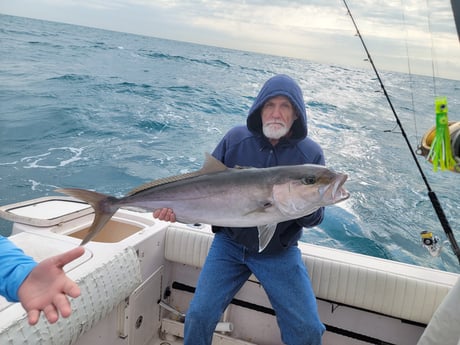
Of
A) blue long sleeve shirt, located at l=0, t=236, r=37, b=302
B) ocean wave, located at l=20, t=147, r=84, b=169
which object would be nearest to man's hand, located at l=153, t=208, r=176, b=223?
blue long sleeve shirt, located at l=0, t=236, r=37, b=302

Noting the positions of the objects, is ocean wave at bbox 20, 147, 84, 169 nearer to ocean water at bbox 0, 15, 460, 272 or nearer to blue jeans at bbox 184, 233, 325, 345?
ocean water at bbox 0, 15, 460, 272

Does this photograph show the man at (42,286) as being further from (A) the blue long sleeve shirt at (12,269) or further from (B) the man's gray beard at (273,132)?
(B) the man's gray beard at (273,132)

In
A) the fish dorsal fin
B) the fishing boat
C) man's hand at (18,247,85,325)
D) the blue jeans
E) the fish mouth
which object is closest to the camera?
man's hand at (18,247,85,325)

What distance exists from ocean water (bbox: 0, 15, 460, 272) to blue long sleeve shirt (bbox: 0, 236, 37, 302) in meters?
2.63

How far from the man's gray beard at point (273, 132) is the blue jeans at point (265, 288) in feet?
3.14

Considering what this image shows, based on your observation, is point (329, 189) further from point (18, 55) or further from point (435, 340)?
point (18, 55)

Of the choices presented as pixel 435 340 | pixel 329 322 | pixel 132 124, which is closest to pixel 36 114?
pixel 132 124

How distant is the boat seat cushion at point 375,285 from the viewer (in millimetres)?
3010

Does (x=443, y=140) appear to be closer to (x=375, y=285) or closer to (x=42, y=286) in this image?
(x=375, y=285)

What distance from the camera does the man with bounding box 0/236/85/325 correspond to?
4.16 ft

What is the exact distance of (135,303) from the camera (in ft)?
10.6

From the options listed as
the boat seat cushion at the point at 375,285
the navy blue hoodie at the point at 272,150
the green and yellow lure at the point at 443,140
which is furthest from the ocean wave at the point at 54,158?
the green and yellow lure at the point at 443,140

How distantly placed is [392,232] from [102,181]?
6730mm

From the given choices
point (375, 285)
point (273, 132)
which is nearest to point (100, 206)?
point (273, 132)
